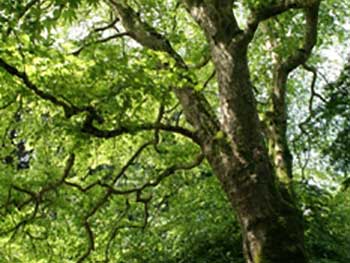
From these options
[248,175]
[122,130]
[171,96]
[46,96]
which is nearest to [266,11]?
[171,96]

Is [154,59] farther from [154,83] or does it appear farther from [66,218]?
[66,218]

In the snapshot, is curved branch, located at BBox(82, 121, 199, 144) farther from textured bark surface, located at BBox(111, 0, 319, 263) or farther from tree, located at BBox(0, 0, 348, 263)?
textured bark surface, located at BBox(111, 0, 319, 263)

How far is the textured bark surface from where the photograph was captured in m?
5.88

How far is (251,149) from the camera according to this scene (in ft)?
20.5

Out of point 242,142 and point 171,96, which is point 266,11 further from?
point 242,142

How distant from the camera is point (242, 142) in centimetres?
627

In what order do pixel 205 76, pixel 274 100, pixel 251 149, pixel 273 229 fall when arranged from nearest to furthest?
1. pixel 273 229
2. pixel 251 149
3. pixel 274 100
4. pixel 205 76

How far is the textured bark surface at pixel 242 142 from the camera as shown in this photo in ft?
19.3

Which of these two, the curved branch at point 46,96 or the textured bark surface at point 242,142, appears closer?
the curved branch at point 46,96

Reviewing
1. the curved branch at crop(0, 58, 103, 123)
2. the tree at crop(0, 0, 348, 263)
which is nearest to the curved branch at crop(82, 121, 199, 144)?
the tree at crop(0, 0, 348, 263)

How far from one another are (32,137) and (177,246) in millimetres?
3533

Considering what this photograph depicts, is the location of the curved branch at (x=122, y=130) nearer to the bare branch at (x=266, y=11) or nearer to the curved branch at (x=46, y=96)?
the curved branch at (x=46, y=96)

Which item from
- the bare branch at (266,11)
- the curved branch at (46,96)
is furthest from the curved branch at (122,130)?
the bare branch at (266,11)

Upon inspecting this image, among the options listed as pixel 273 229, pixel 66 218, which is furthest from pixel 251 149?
pixel 66 218
